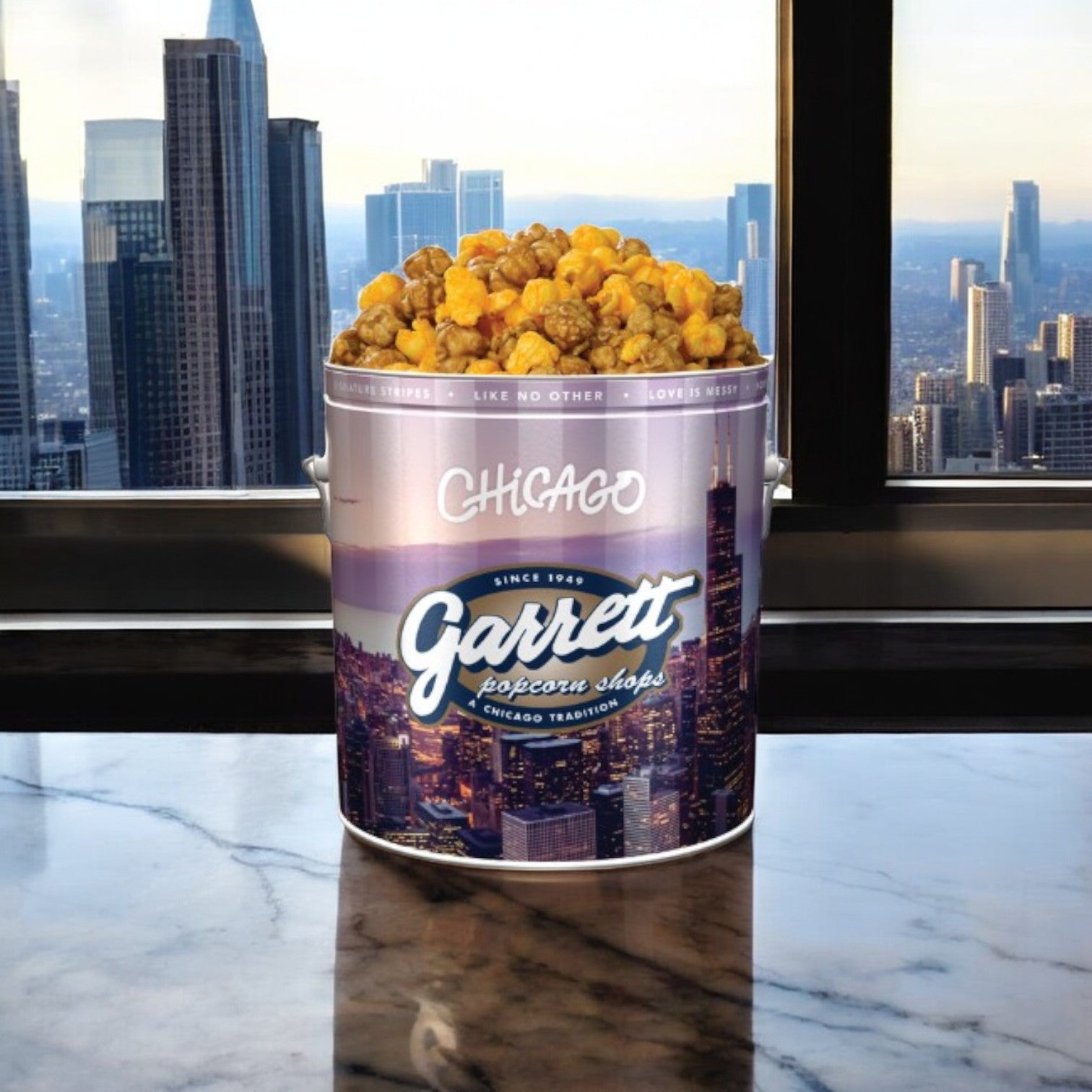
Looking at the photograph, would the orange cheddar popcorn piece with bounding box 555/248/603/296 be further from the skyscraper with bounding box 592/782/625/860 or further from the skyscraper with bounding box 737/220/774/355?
the skyscraper with bounding box 737/220/774/355

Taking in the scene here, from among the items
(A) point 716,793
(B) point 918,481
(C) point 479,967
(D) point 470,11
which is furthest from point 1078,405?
(C) point 479,967

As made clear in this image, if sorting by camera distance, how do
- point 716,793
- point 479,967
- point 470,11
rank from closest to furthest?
point 479,967 → point 716,793 → point 470,11

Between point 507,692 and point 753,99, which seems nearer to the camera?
point 507,692

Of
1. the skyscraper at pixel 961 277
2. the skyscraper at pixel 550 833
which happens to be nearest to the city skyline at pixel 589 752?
the skyscraper at pixel 550 833

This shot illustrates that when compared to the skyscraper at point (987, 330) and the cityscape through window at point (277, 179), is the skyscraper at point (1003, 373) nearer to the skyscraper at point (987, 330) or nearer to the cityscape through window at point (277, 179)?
the skyscraper at point (987, 330)

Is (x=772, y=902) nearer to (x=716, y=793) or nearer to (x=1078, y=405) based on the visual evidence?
(x=716, y=793)
